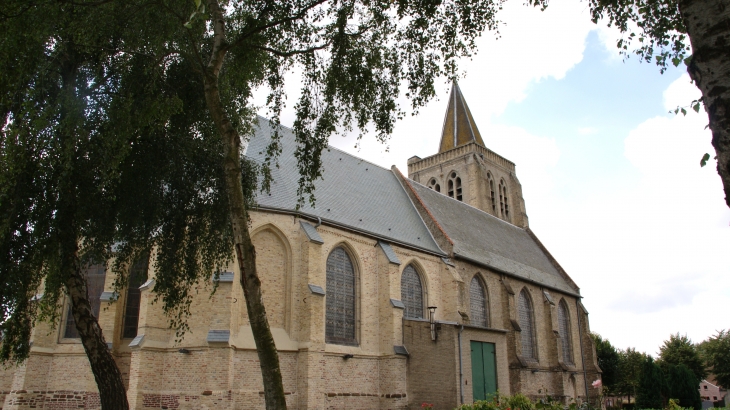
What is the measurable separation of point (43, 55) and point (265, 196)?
11.0 m

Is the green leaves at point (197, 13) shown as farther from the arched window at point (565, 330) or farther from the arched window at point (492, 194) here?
the arched window at point (492, 194)

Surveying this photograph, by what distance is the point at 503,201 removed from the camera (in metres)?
40.5

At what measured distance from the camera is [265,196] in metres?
19.5

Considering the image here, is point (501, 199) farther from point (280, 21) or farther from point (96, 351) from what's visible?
point (96, 351)

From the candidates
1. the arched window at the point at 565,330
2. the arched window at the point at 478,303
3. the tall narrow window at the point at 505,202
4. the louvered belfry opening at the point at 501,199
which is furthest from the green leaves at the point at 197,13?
the tall narrow window at the point at 505,202

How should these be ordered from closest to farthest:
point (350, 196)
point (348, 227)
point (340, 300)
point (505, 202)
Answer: point (340, 300) < point (348, 227) < point (350, 196) < point (505, 202)

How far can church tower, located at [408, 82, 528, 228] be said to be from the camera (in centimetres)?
3822

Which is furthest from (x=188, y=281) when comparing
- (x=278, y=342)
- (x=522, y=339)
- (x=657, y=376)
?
(x=657, y=376)

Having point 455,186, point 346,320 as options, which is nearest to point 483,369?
point 346,320

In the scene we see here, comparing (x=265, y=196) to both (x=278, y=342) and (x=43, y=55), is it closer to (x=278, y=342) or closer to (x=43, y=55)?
(x=278, y=342)

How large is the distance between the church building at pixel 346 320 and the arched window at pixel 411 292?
0.25 ft

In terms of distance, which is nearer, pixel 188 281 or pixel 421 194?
pixel 188 281

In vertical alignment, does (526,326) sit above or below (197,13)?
below

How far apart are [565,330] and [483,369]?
13.9m
